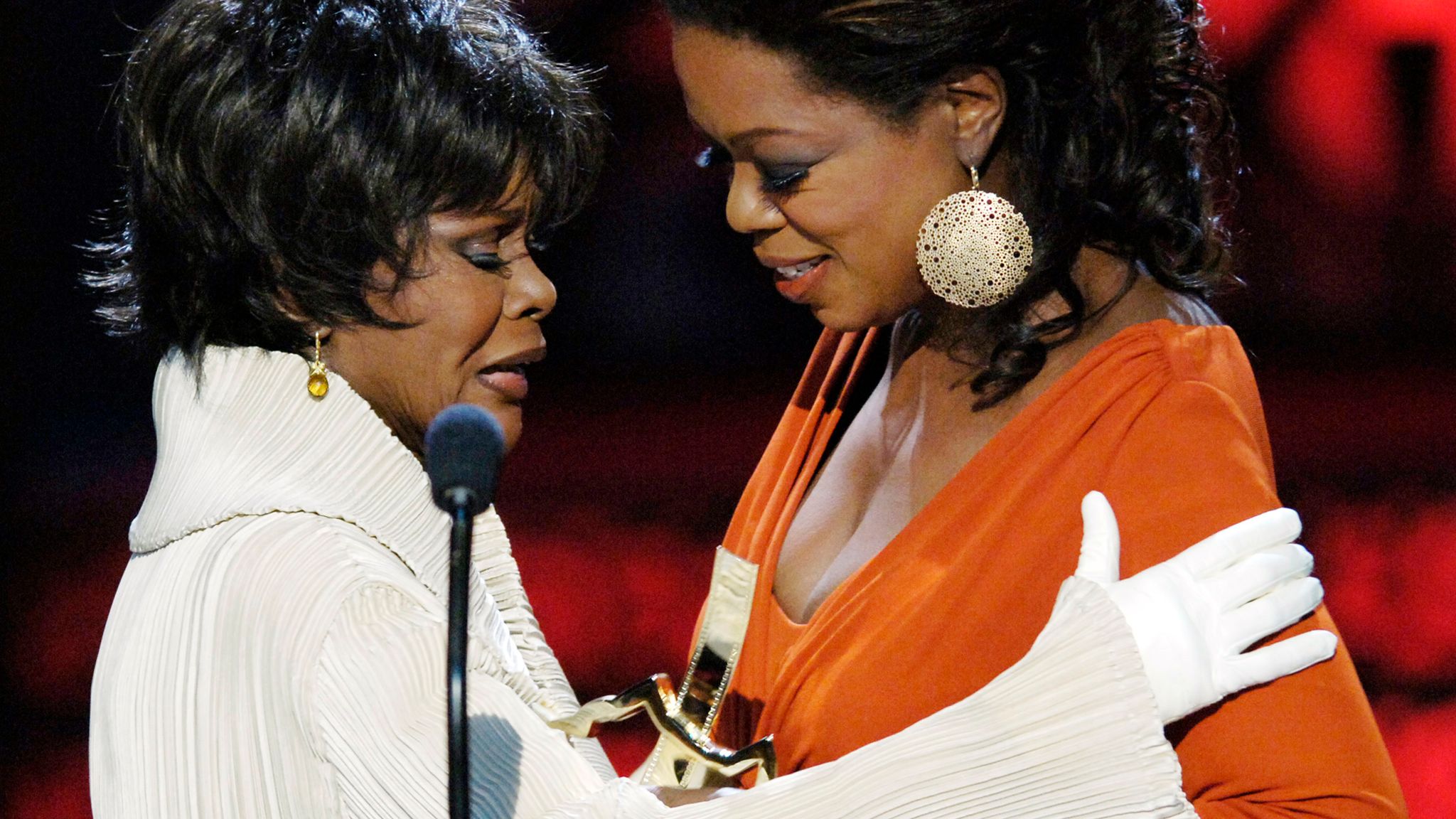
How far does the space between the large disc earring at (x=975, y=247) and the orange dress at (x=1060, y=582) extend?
0.38 ft

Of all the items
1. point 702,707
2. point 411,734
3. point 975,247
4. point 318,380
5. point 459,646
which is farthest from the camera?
point 702,707

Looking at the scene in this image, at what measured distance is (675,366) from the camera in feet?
9.43

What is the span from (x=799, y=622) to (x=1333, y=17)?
1799mm

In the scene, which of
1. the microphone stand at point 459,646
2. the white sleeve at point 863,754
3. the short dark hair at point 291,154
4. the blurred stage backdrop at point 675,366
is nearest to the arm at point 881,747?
the white sleeve at point 863,754

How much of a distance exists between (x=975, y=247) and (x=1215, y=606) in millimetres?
435

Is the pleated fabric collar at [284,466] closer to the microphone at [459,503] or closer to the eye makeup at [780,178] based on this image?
the microphone at [459,503]

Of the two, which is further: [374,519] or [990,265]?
[990,265]

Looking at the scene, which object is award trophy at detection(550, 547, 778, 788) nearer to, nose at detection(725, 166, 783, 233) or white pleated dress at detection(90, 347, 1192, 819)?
white pleated dress at detection(90, 347, 1192, 819)

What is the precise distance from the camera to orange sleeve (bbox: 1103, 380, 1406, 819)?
1.14 meters

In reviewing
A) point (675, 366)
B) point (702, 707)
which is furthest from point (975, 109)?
point (675, 366)

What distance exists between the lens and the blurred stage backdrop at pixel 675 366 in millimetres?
2578

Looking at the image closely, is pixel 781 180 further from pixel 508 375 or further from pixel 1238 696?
pixel 1238 696

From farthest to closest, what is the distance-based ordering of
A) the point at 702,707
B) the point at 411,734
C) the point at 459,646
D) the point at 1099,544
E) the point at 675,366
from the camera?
the point at 675,366
the point at 702,707
the point at 1099,544
the point at 411,734
the point at 459,646

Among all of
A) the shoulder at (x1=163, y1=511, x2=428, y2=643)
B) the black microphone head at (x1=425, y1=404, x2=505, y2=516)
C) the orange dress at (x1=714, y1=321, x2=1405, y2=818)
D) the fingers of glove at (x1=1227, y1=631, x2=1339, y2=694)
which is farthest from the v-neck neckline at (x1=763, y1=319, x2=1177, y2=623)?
the black microphone head at (x1=425, y1=404, x2=505, y2=516)
